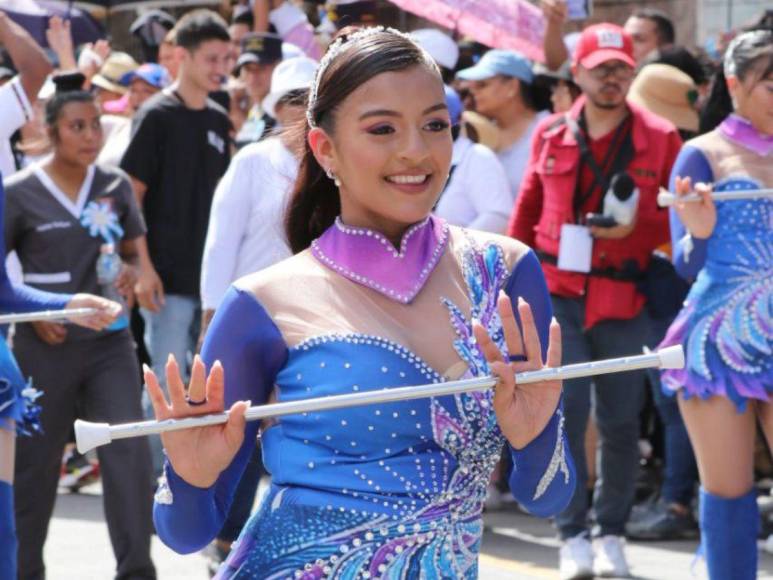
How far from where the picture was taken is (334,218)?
335cm

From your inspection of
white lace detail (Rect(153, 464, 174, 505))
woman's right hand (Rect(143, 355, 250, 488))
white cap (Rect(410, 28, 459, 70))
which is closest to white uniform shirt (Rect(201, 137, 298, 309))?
white cap (Rect(410, 28, 459, 70))

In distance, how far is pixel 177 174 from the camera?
827 cm

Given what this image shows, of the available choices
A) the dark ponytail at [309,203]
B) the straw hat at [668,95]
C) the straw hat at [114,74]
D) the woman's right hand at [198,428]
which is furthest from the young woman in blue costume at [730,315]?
the straw hat at [114,74]

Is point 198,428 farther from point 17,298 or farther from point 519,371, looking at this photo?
point 17,298

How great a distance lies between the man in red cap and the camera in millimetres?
6719

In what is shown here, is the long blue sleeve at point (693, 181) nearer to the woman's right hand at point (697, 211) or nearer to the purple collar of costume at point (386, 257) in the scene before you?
the woman's right hand at point (697, 211)

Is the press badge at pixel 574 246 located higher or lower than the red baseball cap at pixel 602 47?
lower

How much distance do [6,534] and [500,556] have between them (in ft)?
9.11

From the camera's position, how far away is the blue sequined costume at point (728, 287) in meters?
5.53

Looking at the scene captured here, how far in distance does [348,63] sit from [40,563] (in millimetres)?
3634

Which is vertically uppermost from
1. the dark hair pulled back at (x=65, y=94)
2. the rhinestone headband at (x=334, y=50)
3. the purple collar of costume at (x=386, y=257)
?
the dark hair pulled back at (x=65, y=94)

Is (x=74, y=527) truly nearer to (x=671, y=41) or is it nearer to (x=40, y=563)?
(x=40, y=563)

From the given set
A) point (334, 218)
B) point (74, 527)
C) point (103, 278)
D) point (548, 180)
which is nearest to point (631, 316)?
point (548, 180)

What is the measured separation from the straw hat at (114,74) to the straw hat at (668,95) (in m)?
4.66
